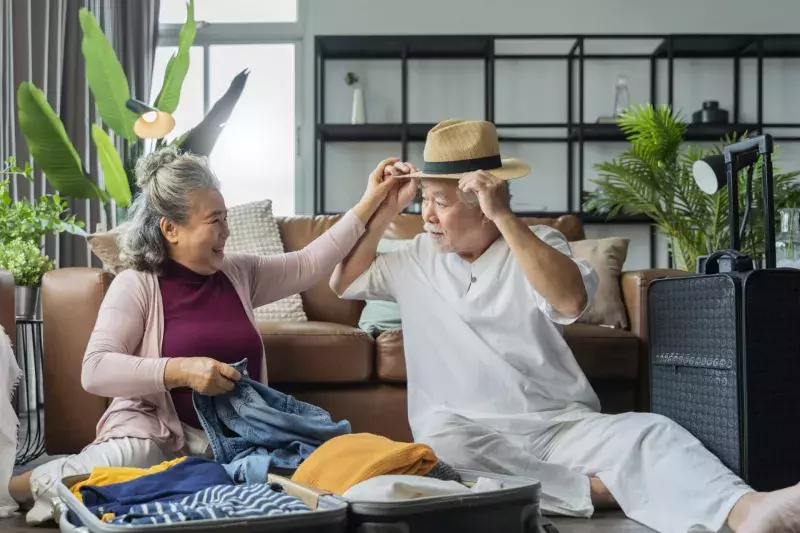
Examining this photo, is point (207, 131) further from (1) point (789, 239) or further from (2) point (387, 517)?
(2) point (387, 517)

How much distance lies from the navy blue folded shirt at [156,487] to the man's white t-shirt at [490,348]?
0.63 m

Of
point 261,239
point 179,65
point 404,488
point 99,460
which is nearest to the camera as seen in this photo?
point 404,488

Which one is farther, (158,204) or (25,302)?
(25,302)

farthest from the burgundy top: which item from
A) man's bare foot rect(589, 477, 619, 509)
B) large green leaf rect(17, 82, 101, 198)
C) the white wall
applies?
the white wall

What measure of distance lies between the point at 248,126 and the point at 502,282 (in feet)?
13.4

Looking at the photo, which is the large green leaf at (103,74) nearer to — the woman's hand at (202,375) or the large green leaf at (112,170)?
the large green leaf at (112,170)

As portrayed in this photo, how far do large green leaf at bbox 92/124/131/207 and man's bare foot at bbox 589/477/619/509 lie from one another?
237 centimetres

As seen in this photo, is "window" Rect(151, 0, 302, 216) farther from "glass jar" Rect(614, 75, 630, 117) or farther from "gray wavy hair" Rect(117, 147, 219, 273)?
"gray wavy hair" Rect(117, 147, 219, 273)

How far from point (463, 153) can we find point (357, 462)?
0.89m

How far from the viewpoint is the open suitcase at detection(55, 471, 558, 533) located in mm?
1168

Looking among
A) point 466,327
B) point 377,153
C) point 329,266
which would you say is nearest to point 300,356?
point 329,266

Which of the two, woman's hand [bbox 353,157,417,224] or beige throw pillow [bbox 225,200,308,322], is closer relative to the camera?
woman's hand [bbox 353,157,417,224]

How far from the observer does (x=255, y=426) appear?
1.74 meters

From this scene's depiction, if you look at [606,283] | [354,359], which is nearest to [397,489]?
[354,359]
